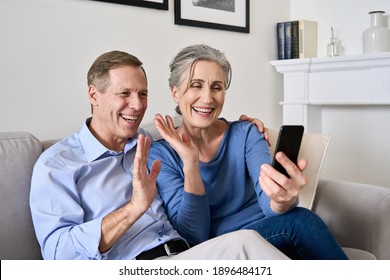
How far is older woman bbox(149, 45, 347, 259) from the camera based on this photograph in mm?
1403

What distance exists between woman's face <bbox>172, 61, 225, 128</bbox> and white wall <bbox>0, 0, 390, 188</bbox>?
2.01 feet

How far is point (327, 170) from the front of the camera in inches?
117

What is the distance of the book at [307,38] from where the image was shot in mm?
2822

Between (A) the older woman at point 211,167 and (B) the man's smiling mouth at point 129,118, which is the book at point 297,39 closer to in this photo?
(A) the older woman at point 211,167

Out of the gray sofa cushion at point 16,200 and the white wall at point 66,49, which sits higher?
the white wall at point 66,49

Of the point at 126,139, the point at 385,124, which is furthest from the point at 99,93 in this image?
the point at 385,124

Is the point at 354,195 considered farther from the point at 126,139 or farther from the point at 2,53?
the point at 2,53

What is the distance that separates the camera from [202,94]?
61.2 inches

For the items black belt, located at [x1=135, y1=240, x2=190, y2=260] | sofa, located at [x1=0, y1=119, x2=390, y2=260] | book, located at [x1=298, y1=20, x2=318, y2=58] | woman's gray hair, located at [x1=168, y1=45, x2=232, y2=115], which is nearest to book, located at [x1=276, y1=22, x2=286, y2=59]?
book, located at [x1=298, y1=20, x2=318, y2=58]

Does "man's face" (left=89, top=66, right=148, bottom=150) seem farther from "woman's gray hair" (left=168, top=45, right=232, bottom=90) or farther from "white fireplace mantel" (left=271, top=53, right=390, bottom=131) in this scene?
"white fireplace mantel" (left=271, top=53, right=390, bottom=131)

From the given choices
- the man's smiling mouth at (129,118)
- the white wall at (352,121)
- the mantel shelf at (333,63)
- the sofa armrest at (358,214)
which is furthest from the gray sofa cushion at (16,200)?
the white wall at (352,121)

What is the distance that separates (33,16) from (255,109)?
1.46 m

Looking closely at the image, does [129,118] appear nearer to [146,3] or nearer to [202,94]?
[202,94]

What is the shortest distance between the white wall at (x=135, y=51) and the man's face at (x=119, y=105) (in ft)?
1.60
